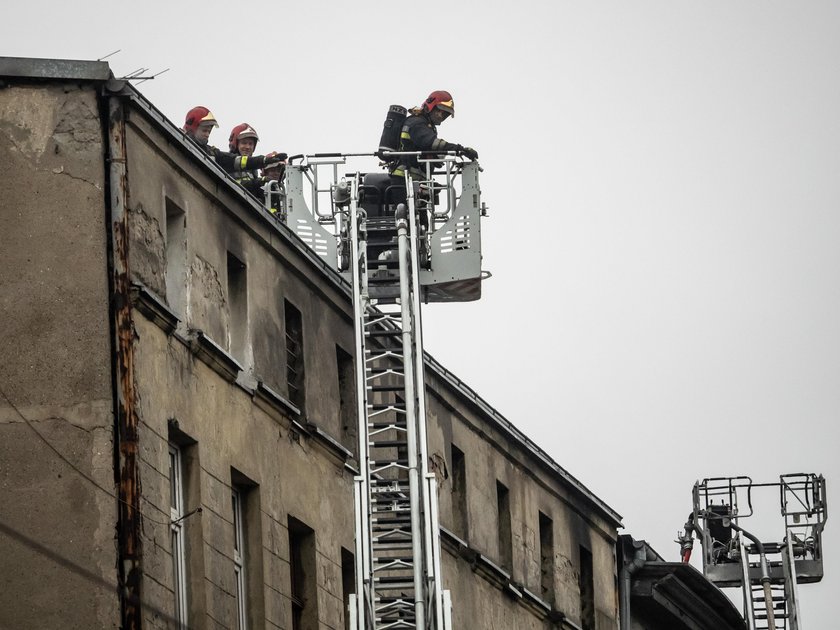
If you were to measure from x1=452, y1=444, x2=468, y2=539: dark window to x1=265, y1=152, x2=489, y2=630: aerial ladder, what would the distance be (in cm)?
224

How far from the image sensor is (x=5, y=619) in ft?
85.2

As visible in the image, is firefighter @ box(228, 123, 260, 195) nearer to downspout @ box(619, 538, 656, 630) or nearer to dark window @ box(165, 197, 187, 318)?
dark window @ box(165, 197, 187, 318)

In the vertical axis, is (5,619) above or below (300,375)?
below

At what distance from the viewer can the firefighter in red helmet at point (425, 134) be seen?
33656 millimetres

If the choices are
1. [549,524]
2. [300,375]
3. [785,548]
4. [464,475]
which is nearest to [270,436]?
[300,375]

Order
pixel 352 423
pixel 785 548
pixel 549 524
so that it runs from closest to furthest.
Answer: pixel 352 423 < pixel 549 524 < pixel 785 548

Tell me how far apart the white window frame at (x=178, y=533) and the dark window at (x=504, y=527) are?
38.9 feet

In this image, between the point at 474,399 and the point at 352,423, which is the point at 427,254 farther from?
the point at 474,399

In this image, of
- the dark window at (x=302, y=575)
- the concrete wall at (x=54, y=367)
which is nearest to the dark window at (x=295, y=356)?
the dark window at (x=302, y=575)

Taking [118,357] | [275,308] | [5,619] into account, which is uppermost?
[275,308]

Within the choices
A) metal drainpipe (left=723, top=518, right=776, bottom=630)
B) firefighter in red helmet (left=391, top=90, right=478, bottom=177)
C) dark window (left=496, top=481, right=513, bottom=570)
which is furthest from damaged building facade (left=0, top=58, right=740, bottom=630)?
metal drainpipe (left=723, top=518, right=776, bottom=630)

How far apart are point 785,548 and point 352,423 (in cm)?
1642

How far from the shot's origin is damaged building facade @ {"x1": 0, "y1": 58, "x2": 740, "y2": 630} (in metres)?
26.5

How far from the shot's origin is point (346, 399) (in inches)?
1342
